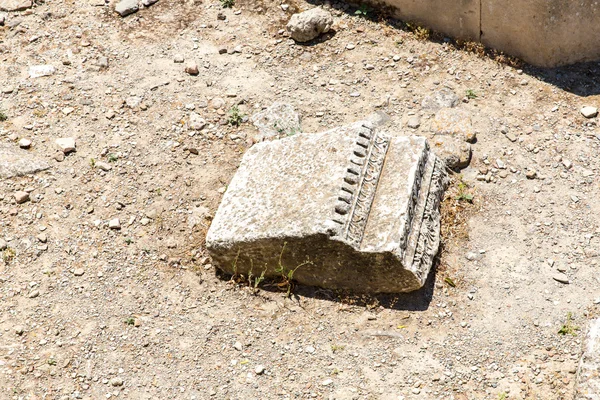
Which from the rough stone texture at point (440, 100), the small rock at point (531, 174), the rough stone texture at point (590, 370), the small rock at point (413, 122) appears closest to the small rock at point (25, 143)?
the small rock at point (413, 122)

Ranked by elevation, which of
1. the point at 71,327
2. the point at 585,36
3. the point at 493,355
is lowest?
the point at 71,327

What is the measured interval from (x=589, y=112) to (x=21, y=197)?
176 inches

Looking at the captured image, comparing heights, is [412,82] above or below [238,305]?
above

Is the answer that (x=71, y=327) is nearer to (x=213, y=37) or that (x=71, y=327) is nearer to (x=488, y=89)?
(x=213, y=37)

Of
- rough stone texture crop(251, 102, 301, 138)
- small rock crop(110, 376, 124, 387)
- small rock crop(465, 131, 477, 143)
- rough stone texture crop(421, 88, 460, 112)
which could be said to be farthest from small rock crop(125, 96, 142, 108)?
small rock crop(465, 131, 477, 143)

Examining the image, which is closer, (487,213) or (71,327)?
(71,327)

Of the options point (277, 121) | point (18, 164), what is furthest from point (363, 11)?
point (18, 164)

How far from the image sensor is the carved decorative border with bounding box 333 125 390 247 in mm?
4605

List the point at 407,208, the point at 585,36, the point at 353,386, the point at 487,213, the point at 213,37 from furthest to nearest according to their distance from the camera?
the point at 213,37, the point at 585,36, the point at 487,213, the point at 407,208, the point at 353,386

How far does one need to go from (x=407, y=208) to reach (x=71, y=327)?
7.75ft

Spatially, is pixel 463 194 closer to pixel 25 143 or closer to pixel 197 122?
pixel 197 122

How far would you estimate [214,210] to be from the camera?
539 cm

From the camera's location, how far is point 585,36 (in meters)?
5.94

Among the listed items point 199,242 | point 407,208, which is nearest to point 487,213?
point 407,208
